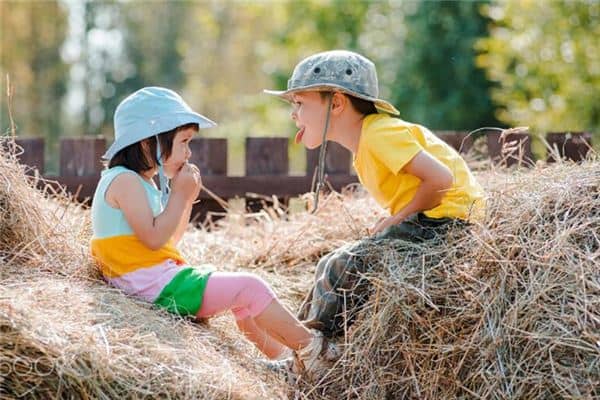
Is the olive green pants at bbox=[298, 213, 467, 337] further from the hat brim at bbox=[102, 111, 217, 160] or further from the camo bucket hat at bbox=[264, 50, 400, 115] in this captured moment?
the hat brim at bbox=[102, 111, 217, 160]

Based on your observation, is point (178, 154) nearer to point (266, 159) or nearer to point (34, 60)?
point (266, 159)

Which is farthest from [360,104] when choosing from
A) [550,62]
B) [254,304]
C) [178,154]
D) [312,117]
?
[550,62]

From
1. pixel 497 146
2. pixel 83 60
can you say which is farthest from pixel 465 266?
pixel 83 60

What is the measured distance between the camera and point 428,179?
4.21 m

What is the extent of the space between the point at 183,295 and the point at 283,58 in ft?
81.0

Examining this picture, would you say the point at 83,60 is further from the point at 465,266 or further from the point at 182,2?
the point at 465,266

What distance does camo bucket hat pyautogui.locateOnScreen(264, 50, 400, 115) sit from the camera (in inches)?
178

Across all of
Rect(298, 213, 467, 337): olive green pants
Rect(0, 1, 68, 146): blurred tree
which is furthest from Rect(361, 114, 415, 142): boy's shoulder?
Rect(0, 1, 68, 146): blurred tree

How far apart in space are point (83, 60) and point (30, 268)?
109ft

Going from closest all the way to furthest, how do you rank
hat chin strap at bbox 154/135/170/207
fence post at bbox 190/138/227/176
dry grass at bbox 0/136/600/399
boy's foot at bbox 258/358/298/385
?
dry grass at bbox 0/136/600/399, boy's foot at bbox 258/358/298/385, hat chin strap at bbox 154/135/170/207, fence post at bbox 190/138/227/176

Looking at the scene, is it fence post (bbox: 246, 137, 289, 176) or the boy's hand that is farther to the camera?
fence post (bbox: 246, 137, 289, 176)

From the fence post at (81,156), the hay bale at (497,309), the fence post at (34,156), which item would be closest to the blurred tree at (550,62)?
the fence post at (81,156)

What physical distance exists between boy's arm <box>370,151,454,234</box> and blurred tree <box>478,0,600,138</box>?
360 inches

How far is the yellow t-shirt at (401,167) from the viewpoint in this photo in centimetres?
425
